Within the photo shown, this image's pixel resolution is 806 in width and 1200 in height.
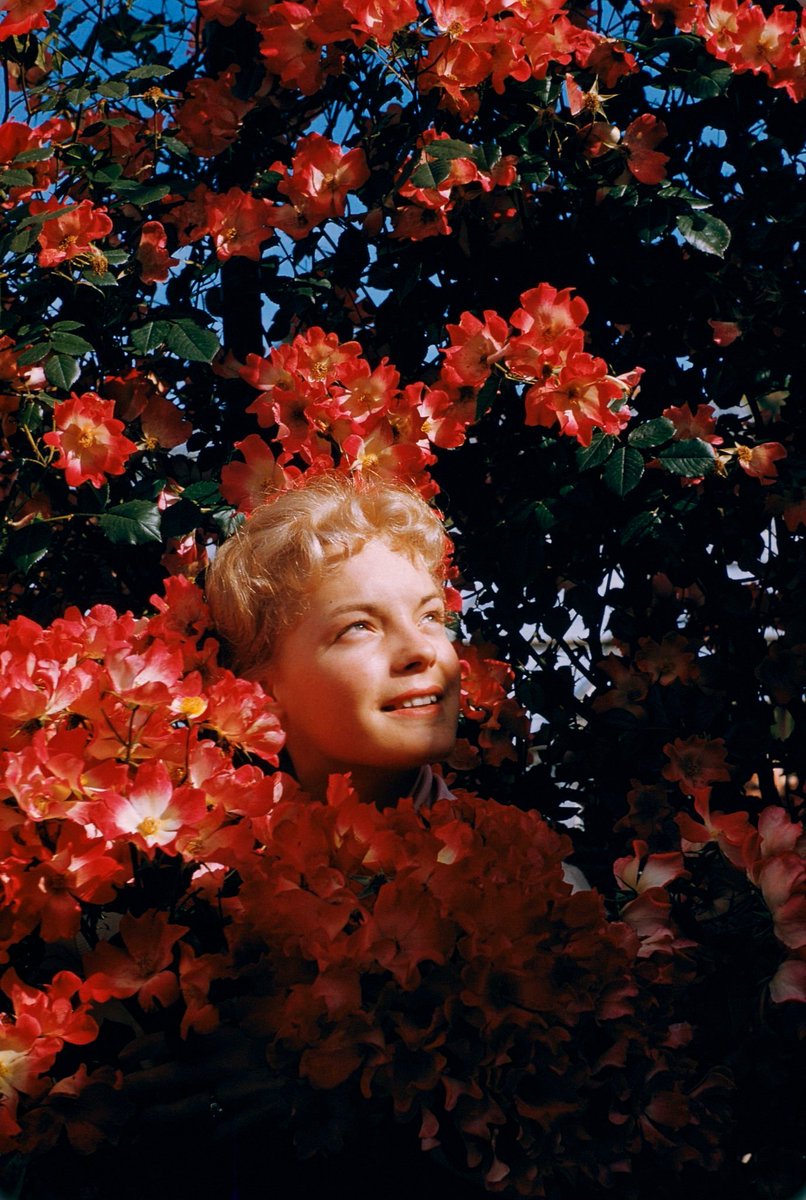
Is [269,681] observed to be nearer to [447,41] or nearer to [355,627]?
[355,627]

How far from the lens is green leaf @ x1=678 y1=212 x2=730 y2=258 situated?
5.05 feet

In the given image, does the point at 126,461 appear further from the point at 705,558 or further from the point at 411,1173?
the point at 411,1173

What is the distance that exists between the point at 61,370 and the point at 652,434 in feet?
2.36

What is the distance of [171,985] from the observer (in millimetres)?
950

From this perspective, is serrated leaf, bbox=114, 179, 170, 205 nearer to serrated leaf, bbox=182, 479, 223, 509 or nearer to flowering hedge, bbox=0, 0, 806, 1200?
flowering hedge, bbox=0, 0, 806, 1200

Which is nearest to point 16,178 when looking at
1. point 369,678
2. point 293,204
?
point 293,204

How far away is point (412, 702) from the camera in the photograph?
1269mm

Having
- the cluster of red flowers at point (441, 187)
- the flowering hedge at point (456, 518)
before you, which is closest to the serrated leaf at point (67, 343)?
the flowering hedge at point (456, 518)

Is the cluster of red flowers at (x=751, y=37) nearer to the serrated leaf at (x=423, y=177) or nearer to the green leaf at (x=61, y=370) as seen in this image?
the serrated leaf at (x=423, y=177)

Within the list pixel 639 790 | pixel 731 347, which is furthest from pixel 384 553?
pixel 731 347

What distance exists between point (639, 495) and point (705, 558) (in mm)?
154

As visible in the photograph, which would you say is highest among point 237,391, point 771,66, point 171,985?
point 771,66

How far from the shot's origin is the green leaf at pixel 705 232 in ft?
5.05

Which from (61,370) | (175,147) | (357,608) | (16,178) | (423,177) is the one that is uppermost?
(175,147)
